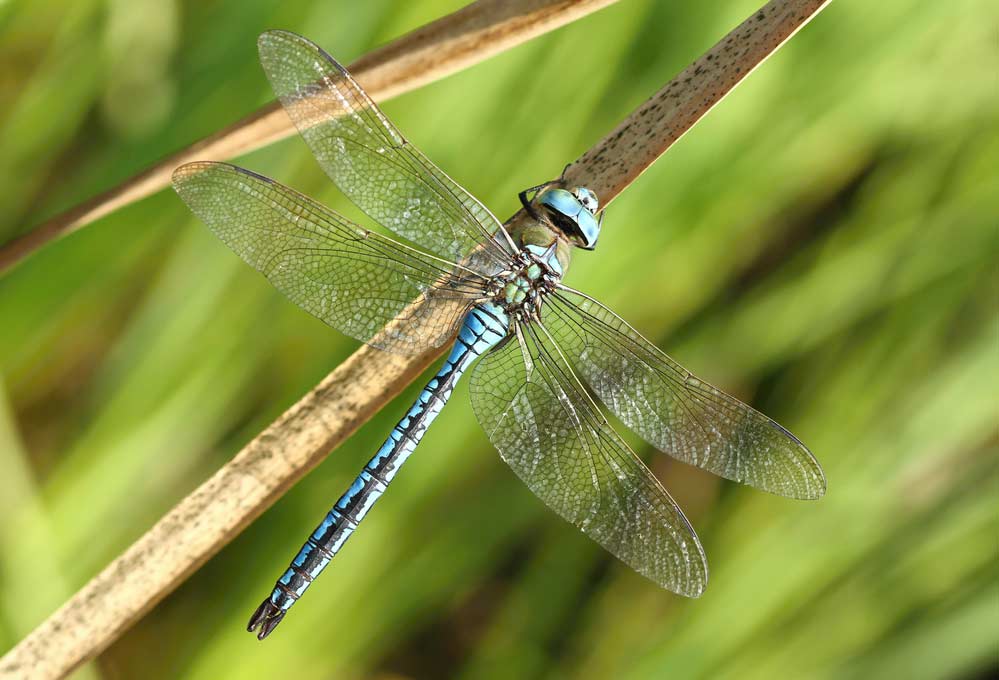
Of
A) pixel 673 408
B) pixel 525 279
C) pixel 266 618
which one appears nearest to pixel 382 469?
pixel 266 618

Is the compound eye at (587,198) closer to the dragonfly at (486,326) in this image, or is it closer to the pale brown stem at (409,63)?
the dragonfly at (486,326)

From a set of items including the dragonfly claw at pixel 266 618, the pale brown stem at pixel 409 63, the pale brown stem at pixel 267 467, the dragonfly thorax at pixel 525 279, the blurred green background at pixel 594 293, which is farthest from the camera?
the blurred green background at pixel 594 293

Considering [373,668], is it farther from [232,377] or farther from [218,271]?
[218,271]

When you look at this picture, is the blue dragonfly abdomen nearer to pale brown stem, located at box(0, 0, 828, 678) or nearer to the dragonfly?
the dragonfly

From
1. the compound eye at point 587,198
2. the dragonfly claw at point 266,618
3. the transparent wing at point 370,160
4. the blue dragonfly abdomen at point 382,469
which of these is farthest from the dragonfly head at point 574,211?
the dragonfly claw at point 266,618

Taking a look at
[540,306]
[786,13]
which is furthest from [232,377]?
[786,13]

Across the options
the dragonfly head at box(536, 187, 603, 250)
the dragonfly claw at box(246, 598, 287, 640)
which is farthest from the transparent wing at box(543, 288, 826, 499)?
the dragonfly claw at box(246, 598, 287, 640)

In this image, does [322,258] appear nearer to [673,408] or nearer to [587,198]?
[587,198]
